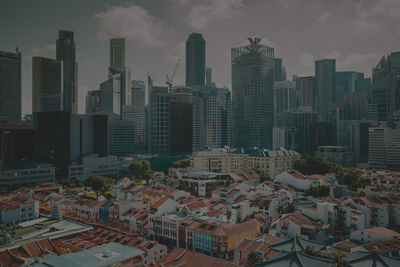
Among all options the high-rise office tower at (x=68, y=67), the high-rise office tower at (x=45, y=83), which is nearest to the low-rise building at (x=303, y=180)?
the high-rise office tower at (x=45, y=83)

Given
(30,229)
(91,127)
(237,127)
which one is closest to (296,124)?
(237,127)

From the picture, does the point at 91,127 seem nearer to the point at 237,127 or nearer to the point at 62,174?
the point at 62,174

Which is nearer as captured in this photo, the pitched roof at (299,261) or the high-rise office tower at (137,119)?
the pitched roof at (299,261)

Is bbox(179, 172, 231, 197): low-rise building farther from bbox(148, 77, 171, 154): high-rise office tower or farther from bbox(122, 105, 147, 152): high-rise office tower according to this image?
bbox(122, 105, 147, 152): high-rise office tower

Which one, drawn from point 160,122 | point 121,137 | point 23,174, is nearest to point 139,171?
point 23,174

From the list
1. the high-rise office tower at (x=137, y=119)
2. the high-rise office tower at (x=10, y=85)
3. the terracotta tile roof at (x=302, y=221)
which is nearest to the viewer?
the terracotta tile roof at (x=302, y=221)

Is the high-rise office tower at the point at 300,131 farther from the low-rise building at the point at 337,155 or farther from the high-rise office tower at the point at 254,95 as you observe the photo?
the low-rise building at the point at 337,155

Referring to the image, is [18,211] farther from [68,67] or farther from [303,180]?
[68,67]
